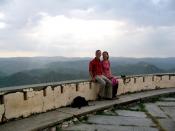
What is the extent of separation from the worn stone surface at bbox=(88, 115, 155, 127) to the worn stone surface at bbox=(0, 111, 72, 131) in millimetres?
616

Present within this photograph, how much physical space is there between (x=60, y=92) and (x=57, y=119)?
49.0 inches

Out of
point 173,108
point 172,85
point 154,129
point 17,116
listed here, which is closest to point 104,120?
point 154,129

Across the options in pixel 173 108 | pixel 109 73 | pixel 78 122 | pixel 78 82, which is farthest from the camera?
pixel 109 73

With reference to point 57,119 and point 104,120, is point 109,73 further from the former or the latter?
point 57,119

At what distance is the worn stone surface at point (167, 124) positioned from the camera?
6.73 metres

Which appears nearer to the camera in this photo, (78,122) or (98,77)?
(78,122)

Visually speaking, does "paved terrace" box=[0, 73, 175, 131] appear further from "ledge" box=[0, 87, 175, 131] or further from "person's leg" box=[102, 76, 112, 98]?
"person's leg" box=[102, 76, 112, 98]

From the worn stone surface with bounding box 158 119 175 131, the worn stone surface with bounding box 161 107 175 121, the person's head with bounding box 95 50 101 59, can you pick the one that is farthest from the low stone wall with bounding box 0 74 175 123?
the worn stone surface with bounding box 158 119 175 131

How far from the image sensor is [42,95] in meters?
7.21

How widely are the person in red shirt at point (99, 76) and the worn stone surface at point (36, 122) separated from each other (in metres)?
2.21

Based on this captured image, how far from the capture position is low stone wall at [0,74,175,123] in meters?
6.38

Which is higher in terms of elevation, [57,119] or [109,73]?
[109,73]

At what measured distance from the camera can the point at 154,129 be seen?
665 cm

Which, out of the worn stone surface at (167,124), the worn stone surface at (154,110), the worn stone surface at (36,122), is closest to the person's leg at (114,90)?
the worn stone surface at (154,110)
